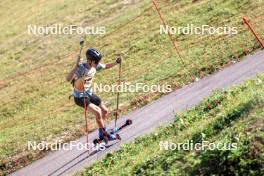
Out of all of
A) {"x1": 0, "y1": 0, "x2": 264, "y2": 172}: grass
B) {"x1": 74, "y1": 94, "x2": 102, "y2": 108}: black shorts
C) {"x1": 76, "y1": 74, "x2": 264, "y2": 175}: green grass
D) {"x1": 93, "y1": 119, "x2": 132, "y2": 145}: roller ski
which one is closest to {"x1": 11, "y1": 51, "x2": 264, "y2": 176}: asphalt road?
{"x1": 93, "y1": 119, "x2": 132, "y2": 145}: roller ski

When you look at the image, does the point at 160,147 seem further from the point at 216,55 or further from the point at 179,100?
the point at 216,55

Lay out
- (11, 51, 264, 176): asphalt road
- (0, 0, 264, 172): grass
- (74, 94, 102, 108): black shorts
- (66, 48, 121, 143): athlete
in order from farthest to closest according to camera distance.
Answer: (0, 0, 264, 172): grass
(11, 51, 264, 176): asphalt road
(74, 94, 102, 108): black shorts
(66, 48, 121, 143): athlete

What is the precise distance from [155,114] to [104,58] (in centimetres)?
1502

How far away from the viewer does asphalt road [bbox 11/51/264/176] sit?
2031 centimetres

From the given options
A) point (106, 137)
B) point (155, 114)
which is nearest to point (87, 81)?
point (106, 137)

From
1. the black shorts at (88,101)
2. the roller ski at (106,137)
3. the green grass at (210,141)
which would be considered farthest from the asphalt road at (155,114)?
the black shorts at (88,101)

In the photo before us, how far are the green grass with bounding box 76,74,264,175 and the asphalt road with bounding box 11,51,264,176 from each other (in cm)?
154

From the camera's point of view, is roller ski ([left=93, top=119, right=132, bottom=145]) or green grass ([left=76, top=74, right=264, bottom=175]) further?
roller ski ([left=93, top=119, right=132, bottom=145])

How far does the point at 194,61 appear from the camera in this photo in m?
27.5

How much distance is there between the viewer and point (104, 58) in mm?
36719

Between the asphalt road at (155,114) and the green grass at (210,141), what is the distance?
1.54m

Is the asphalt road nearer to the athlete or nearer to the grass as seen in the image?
the grass

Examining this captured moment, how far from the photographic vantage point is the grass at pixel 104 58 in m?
25.8

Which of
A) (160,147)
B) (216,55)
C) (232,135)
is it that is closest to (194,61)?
(216,55)
